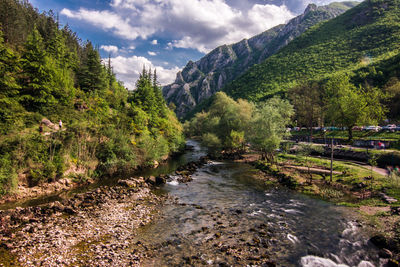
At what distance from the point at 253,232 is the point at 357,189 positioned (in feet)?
61.3

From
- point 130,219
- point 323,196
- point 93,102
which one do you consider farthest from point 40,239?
point 93,102

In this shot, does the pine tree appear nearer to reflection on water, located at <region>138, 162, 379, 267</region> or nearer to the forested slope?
the forested slope

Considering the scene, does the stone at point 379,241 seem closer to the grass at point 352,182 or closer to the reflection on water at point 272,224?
the reflection on water at point 272,224

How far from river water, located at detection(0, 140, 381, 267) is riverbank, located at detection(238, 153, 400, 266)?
1305mm

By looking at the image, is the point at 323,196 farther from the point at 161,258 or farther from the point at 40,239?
the point at 40,239

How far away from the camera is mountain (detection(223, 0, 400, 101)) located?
97169 millimetres

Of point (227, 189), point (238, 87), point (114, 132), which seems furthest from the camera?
point (238, 87)

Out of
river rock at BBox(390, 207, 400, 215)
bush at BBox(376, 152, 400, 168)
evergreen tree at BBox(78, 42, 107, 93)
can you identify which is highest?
evergreen tree at BBox(78, 42, 107, 93)

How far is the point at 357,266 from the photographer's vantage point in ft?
42.0

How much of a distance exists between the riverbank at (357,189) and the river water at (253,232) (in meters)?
1.31

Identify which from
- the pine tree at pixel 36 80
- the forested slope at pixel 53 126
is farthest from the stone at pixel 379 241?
the pine tree at pixel 36 80

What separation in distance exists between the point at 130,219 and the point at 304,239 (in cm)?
1558

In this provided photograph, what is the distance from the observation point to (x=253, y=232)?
16594mm

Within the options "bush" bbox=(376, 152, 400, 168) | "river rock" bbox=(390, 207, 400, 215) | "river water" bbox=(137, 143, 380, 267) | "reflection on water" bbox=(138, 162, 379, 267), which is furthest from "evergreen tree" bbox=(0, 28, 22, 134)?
"bush" bbox=(376, 152, 400, 168)
